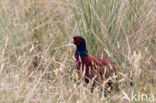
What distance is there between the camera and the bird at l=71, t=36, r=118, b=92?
4.35 metres

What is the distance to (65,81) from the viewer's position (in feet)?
14.4

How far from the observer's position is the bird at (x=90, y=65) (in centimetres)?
435

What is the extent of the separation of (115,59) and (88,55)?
0.93 feet

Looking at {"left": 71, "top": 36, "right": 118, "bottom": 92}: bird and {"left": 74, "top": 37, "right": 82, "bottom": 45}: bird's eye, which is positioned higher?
{"left": 74, "top": 37, "right": 82, "bottom": 45}: bird's eye

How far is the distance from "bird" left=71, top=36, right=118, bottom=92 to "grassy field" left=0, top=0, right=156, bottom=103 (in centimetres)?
9

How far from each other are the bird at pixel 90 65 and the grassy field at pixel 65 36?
0.09 m

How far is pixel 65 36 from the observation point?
537 centimetres

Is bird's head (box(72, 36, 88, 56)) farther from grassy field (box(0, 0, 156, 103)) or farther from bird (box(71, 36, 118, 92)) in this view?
grassy field (box(0, 0, 156, 103))

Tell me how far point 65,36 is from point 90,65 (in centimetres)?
91

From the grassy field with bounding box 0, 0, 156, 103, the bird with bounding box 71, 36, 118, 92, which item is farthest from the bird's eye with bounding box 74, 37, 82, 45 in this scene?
the grassy field with bounding box 0, 0, 156, 103

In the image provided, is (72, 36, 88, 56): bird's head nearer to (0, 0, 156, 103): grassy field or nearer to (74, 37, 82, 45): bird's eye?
(74, 37, 82, 45): bird's eye

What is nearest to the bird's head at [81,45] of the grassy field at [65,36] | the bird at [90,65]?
the bird at [90,65]

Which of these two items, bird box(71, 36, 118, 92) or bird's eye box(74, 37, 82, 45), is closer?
bird box(71, 36, 118, 92)

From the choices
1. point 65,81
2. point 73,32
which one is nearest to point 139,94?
point 65,81
